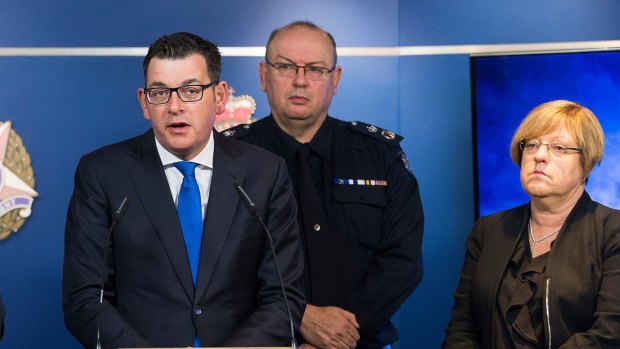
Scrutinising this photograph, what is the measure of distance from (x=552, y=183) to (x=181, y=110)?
1.31 m

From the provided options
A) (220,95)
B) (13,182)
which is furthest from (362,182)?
(13,182)

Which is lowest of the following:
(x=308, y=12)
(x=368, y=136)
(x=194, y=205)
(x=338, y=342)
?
(x=338, y=342)

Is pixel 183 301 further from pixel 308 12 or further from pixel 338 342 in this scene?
pixel 308 12

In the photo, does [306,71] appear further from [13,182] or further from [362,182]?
[13,182]

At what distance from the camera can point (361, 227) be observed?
380cm

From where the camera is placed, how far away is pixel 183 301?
2.90 meters

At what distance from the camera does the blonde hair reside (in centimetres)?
341

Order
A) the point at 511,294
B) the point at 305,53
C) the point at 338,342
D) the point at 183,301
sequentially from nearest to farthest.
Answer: the point at 183,301 → the point at 511,294 → the point at 338,342 → the point at 305,53

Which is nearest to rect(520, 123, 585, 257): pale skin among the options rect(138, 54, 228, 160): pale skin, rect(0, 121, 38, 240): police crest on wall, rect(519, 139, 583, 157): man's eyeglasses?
rect(519, 139, 583, 157): man's eyeglasses

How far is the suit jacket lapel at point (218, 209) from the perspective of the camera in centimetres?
291

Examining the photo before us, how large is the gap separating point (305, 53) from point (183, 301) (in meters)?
1.33

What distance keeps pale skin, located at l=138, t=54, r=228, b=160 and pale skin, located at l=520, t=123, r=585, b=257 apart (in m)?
1.15

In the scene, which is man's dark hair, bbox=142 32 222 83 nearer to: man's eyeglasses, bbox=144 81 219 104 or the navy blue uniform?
man's eyeglasses, bbox=144 81 219 104

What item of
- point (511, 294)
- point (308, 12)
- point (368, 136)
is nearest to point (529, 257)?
point (511, 294)
